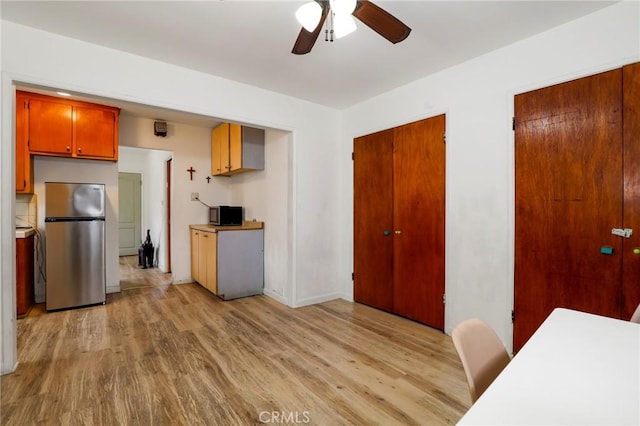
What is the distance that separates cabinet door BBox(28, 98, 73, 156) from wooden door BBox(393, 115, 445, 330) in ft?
12.6

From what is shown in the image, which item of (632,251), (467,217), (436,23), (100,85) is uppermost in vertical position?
(436,23)

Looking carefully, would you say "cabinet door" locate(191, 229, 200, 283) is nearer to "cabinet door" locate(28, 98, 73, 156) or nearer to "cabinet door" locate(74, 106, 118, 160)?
"cabinet door" locate(74, 106, 118, 160)

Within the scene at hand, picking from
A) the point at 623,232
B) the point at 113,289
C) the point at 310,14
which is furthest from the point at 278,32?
the point at 113,289

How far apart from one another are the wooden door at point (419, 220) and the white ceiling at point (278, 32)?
2.09ft

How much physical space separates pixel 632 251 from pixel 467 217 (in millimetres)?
1040

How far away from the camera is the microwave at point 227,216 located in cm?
439

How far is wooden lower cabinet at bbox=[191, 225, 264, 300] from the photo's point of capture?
382cm

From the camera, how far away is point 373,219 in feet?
11.6

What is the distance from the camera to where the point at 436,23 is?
6.93 ft

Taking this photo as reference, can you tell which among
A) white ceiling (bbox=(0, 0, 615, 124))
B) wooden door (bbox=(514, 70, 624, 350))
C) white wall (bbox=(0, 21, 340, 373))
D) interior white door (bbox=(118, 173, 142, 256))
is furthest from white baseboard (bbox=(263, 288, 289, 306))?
interior white door (bbox=(118, 173, 142, 256))

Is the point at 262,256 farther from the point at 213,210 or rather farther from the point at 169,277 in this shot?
the point at 169,277

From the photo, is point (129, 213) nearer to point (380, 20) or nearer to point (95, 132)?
point (95, 132)

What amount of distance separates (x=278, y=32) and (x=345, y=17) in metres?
0.83

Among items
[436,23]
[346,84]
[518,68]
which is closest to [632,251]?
[518,68]
